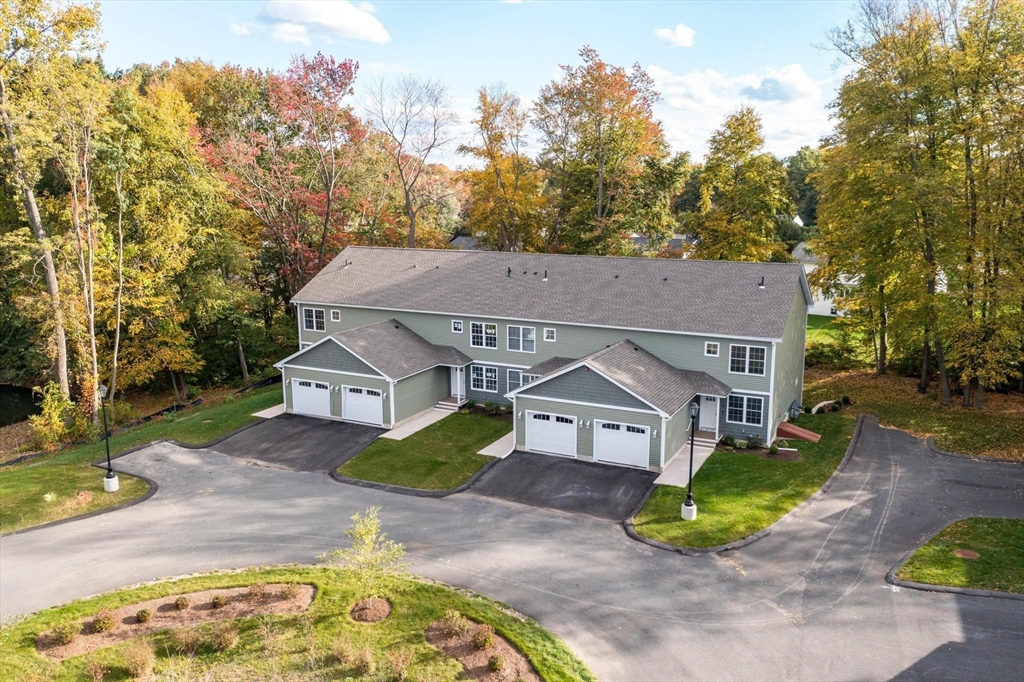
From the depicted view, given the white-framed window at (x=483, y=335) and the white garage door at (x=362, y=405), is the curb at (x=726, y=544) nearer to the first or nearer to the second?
the white-framed window at (x=483, y=335)

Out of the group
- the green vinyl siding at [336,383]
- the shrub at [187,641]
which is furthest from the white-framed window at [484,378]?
the shrub at [187,641]

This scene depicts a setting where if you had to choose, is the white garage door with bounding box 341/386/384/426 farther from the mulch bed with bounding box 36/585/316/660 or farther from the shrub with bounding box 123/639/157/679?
the shrub with bounding box 123/639/157/679

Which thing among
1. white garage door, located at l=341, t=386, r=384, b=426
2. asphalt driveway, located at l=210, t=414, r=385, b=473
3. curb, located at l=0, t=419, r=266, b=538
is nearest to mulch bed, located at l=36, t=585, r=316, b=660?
curb, located at l=0, t=419, r=266, b=538

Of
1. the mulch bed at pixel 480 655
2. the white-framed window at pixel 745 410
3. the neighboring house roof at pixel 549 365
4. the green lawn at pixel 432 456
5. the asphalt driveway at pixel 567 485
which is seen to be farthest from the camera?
the neighboring house roof at pixel 549 365

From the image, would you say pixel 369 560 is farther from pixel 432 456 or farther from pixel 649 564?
pixel 432 456

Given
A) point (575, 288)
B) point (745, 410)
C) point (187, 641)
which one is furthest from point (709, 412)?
point (187, 641)

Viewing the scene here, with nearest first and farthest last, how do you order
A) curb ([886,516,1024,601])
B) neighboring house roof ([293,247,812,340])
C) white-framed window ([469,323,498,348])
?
1. curb ([886,516,1024,601])
2. neighboring house roof ([293,247,812,340])
3. white-framed window ([469,323,498,348])
